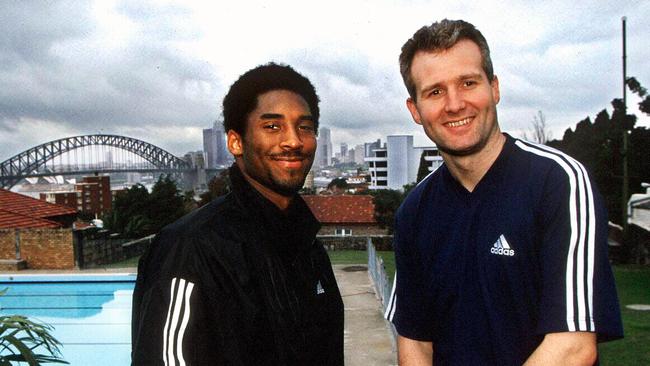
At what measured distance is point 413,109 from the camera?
225 cm

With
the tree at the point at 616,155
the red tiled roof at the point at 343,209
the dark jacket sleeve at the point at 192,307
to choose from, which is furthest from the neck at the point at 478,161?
the red tiled roof at the point at 343,209

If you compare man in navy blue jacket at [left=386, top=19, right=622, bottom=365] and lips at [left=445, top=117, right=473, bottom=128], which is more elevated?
lips at [left=445, top=117, right=473, bottom=128]

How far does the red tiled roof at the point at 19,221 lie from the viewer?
2009 cm

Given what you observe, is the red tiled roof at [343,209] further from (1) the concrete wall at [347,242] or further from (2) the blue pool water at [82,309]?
(2) the blue pool water at [82,309]

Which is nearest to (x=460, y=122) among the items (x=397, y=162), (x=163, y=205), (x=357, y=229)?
(x=163, y=205)

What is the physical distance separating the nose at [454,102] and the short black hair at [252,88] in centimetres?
54

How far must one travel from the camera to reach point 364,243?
28578 millimetres

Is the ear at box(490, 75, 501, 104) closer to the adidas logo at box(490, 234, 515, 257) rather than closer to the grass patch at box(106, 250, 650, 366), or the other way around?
the adidas logo at box(490, 234, 515, 257)

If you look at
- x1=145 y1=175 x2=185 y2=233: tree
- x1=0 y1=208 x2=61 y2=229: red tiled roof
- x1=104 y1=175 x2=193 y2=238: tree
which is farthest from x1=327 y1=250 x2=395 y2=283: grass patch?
x1=145 y1=175 x2=185 y2=233: tree

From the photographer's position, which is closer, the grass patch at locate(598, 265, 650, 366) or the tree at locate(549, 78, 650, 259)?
the grass patch at locate(598, 265, 650, 366)

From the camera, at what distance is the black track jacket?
1626 mm

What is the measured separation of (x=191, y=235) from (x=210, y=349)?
35 cm

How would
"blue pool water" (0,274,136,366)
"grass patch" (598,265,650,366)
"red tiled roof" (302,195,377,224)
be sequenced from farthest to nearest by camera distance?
"red tiled roof" (302,195,377,224), "blue pool water" (0,274,136,366), "grass patch" (598,265,650,366)

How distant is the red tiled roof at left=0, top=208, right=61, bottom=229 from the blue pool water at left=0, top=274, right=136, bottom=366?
7.97 meters
